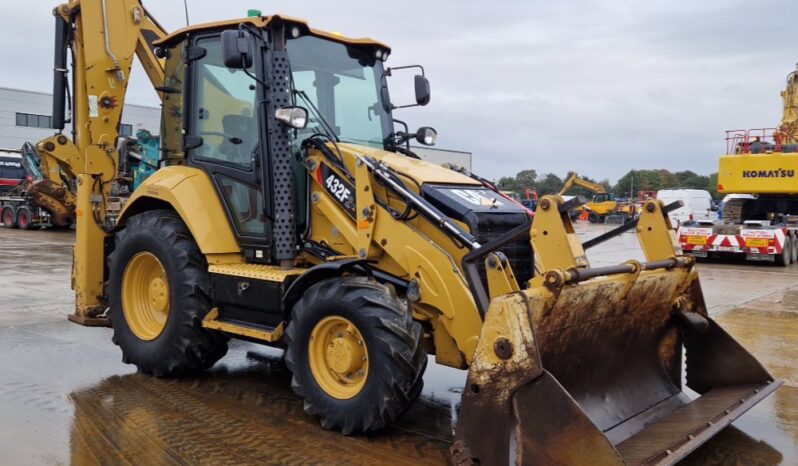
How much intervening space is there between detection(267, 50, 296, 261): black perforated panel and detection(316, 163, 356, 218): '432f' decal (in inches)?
9.6

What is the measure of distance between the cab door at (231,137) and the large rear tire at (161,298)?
1.60ft

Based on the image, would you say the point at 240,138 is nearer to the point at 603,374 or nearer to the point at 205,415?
the point at 205,415

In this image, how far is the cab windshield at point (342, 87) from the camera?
18.5 ft

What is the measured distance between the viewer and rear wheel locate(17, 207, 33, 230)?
86.1 ft

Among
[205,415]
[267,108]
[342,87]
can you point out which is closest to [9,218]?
[342,87]

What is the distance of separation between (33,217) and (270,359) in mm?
22930

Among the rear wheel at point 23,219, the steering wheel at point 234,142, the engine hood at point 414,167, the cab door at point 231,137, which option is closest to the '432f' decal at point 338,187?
the engine hood at point 414,167

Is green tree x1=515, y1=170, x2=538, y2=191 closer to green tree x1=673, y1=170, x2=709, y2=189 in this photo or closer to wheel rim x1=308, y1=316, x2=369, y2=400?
green tree x1=673, y1=170, x2=709, y2=189

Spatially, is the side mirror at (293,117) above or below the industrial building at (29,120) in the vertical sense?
below

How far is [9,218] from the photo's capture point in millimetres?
27297

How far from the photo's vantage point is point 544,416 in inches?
142

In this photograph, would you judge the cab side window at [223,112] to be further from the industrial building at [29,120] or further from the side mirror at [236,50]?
the industrial building at [29,120]

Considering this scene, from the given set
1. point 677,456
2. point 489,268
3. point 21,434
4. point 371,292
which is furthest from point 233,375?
point 677,456

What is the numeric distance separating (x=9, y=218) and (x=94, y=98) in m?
23.4
